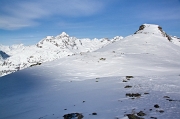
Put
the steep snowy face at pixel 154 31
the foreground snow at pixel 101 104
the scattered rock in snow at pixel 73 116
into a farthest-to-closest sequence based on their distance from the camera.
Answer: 1. the steep snowy face at pixel 154 31
2. the scattered rock in snow at pixel 73 116
3. the foreground snow at pixel 101 104

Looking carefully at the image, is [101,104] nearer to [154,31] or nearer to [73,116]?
[73,116]

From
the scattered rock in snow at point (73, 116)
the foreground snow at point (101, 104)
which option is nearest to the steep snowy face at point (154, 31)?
the foreground snow at point (101, 104)

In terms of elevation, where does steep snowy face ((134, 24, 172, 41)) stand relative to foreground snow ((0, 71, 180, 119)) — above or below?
above

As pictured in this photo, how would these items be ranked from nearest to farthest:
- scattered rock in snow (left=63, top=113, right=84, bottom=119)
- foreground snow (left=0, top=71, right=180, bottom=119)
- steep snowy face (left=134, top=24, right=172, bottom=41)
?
1. foreground snow (left=0, top=71, right=180, bottom=119)
2. scattered rock in snow (left=63, top=113, right=84, bottom=119)
3. steep snowy face (left=134, top=24, right=172, bottom=41)

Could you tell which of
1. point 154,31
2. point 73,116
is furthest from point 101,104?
point 154,31

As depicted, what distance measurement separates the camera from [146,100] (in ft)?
41.9

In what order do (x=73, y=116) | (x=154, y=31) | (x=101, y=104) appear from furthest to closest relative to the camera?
(x=154, y=31) < (x=101, y=104) < (x=73, y=116)

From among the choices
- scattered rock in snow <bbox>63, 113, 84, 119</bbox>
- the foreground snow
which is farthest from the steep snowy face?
scattered rock in snow <bbox>63, 113, 84, 119</bbox>

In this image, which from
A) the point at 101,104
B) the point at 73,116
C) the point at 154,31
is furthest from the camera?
the point at 154,31

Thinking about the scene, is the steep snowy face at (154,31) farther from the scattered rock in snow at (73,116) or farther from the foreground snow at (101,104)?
the scattered rock in snow at (73,116)

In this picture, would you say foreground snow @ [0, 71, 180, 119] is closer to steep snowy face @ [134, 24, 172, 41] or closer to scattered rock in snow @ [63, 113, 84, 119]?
scattered rock in snow @ [63, 113, 84, 119]

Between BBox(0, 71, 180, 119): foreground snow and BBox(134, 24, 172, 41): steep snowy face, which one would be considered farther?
BBox(134, 24, 172, 41): steep snowy face

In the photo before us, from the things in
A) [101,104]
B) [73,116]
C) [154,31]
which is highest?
[154,31]

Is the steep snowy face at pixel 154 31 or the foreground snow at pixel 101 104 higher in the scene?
the steep snowy face at pixel 154 31
